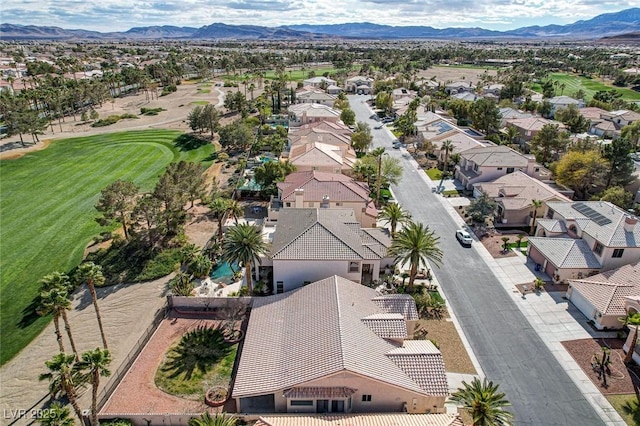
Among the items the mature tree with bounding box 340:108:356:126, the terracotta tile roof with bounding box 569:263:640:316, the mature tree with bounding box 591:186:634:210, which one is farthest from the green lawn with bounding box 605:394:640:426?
the mature tree with bounding box 340:108:356:126

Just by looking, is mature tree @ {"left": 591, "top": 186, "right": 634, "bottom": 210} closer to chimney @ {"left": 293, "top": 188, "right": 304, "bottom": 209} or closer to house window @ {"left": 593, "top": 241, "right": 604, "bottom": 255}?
house window @ {"left": 593, "top": 241, "right": 604, "bottom": 255}

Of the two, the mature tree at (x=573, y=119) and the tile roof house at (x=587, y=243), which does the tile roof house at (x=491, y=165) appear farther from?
the mature tree at (x=573, y=119)

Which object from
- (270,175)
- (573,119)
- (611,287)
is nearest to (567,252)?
(611,287)

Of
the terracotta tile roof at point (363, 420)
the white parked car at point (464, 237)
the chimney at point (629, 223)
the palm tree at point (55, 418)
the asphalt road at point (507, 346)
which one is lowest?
the asphalt road at point (507, 346)

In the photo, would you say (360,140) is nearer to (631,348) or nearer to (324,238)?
(324,238)

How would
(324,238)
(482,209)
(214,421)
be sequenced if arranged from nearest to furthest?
(214,421) < (324,238) < (482,209)

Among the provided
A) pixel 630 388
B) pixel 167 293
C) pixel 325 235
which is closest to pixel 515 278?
pixel 630 388

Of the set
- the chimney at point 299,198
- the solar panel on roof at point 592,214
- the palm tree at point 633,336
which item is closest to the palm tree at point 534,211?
the solar panel on roof at point 592,214
